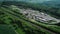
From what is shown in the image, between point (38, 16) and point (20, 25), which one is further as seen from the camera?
point (38, 16)

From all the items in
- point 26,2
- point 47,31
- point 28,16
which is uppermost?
point 26,2

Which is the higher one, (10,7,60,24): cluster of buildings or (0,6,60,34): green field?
(10,7,60,24): cluster of buildings

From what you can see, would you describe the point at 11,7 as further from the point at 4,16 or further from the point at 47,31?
the point at 47,31

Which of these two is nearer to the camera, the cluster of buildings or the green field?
the green field

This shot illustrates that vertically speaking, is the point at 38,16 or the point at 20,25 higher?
the point at 38,16

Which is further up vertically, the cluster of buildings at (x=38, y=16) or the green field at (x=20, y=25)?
the cluster of buildings at (x=38, y=16)

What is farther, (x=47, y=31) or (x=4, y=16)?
(x=4, y=16)

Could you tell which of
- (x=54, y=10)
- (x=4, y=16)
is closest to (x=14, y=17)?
(x=4, y=16)

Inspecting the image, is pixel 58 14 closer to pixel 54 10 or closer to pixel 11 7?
pixel 54 10

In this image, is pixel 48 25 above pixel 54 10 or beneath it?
beneath

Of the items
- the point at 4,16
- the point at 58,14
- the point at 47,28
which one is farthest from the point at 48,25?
the point at 4,16

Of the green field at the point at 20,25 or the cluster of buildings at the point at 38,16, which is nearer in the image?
the green field at the point at 20,25
